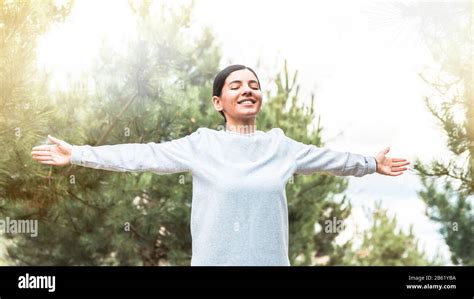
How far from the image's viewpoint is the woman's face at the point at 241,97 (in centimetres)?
130

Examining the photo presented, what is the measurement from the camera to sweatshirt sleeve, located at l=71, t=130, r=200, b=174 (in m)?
1.24

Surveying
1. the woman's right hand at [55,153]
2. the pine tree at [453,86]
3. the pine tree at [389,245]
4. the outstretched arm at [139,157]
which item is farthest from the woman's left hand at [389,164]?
the pine tree at [389,245]

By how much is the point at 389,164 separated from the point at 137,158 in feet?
1.84

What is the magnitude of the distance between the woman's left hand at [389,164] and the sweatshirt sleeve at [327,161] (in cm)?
3

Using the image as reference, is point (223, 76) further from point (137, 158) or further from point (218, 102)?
point (137, 158)

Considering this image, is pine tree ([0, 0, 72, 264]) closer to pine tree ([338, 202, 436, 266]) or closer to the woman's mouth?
the woman's mouth

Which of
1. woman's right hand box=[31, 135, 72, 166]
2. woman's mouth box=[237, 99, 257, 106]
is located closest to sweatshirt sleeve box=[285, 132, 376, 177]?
woman's mouth box=[237, 99, 257, 106]

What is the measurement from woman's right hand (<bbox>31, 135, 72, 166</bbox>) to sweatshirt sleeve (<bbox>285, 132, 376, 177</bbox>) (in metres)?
0.44

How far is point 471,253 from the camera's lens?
17.2 ft

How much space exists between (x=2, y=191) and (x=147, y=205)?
81.7 inches

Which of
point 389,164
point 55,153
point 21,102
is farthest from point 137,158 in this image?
point 21,102

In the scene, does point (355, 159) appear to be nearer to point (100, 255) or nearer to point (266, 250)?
point (266, 250)

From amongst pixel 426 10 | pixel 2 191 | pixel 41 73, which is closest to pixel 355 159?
pixel 426 10

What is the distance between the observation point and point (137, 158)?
1.25m
